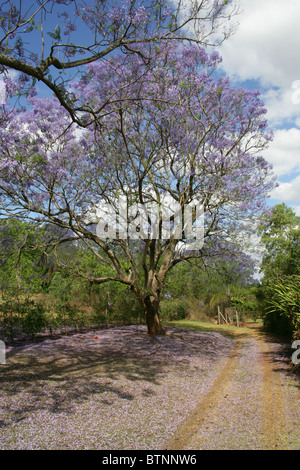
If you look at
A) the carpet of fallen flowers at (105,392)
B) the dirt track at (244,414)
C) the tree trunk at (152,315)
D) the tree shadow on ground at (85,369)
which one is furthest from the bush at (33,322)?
the dirt track at (244,414)

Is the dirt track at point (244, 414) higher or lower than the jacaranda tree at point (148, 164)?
lower

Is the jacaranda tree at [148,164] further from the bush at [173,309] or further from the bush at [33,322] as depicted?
the bush at [173,309]

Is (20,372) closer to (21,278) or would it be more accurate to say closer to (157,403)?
(157,403)

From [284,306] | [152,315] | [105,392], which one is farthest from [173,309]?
[105,392]

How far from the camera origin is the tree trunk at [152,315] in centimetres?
1052

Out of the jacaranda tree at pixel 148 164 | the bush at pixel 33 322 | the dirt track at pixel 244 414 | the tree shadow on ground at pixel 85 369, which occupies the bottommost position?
the dirt track at pixel 244 414

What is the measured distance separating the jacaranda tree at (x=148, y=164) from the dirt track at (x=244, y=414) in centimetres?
402

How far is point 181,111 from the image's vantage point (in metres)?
9.07

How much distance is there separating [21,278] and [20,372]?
4705mm

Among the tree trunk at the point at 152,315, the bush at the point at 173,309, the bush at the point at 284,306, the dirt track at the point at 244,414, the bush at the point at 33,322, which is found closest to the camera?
the dirt track at the point at 244,414

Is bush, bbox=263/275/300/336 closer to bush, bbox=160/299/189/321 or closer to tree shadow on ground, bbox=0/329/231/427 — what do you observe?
tree shadow on ground, bbox=0/329/231/427

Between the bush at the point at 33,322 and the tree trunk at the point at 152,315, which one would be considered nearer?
the bush at the point at 33,322

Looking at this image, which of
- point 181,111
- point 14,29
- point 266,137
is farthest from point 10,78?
point 266,137

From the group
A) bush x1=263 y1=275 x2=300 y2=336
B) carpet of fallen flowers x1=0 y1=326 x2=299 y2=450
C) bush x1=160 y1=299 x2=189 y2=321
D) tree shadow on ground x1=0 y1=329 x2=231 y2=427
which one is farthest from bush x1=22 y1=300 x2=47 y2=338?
bush x1=160 y1=299 x2=189 y2=321
